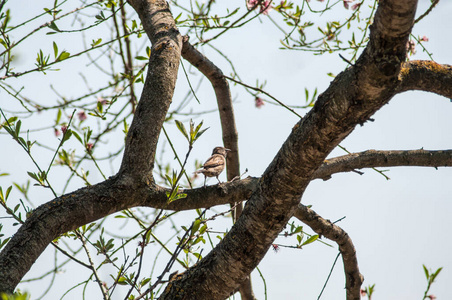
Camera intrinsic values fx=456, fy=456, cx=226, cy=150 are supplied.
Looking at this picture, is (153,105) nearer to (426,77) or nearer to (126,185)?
(126,185)

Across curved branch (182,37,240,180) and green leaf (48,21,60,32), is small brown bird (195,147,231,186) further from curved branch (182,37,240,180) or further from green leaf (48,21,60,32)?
green leaf (48,21,60,32)

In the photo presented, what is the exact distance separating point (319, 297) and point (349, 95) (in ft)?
5.17

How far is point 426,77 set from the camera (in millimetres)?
1790

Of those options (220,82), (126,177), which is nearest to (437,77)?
(126,177)

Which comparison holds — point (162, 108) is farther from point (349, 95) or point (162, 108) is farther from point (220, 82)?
point (220, 82)

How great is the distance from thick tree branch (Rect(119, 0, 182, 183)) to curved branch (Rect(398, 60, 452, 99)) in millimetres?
1142

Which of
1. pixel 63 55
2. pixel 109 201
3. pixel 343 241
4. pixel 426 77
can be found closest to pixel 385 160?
pixel 343 241

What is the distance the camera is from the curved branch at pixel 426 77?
170cm

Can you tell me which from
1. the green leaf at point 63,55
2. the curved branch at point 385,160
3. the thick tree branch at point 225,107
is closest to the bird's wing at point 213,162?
the thick tree branch at point 225,107

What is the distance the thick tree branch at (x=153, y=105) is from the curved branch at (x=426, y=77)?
1.14m

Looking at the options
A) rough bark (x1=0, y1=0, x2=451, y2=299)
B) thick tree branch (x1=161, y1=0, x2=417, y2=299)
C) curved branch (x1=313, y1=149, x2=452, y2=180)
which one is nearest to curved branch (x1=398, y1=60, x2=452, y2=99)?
rough bark (x1=0, y1=0, x2=451, y2=299)

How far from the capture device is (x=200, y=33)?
12.6ft

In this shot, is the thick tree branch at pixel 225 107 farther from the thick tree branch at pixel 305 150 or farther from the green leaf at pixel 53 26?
the thick tree branch at pixel 305 150

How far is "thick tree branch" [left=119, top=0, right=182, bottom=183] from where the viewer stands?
2.14 metres
